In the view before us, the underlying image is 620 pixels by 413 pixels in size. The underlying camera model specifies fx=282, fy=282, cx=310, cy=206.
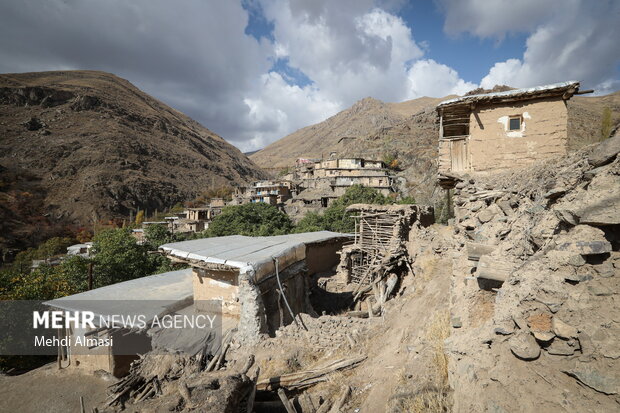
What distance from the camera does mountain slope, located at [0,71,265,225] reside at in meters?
62.9

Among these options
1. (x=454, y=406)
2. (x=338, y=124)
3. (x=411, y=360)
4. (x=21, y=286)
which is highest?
(x=338, y=124)

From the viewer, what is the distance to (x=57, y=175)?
64.4 meters

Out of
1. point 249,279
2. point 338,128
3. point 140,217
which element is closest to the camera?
point 249,279

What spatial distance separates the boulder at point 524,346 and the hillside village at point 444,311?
2 centimetres

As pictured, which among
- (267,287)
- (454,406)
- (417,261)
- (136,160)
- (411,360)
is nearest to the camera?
(454,406)

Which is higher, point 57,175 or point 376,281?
point 57,175

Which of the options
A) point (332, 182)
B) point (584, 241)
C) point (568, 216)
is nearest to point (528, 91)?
point (568, 216)

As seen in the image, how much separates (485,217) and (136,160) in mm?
90782

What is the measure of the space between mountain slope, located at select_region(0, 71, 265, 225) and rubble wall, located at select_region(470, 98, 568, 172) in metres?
69.8

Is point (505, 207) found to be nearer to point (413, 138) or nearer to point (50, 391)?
point (50, 391)

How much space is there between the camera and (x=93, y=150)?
240 ft

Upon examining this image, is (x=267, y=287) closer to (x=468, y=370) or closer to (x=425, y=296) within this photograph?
(x=425, y=296)

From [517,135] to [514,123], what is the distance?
1.49ft

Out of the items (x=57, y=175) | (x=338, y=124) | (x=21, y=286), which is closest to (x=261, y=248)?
(x=21, y=286)
